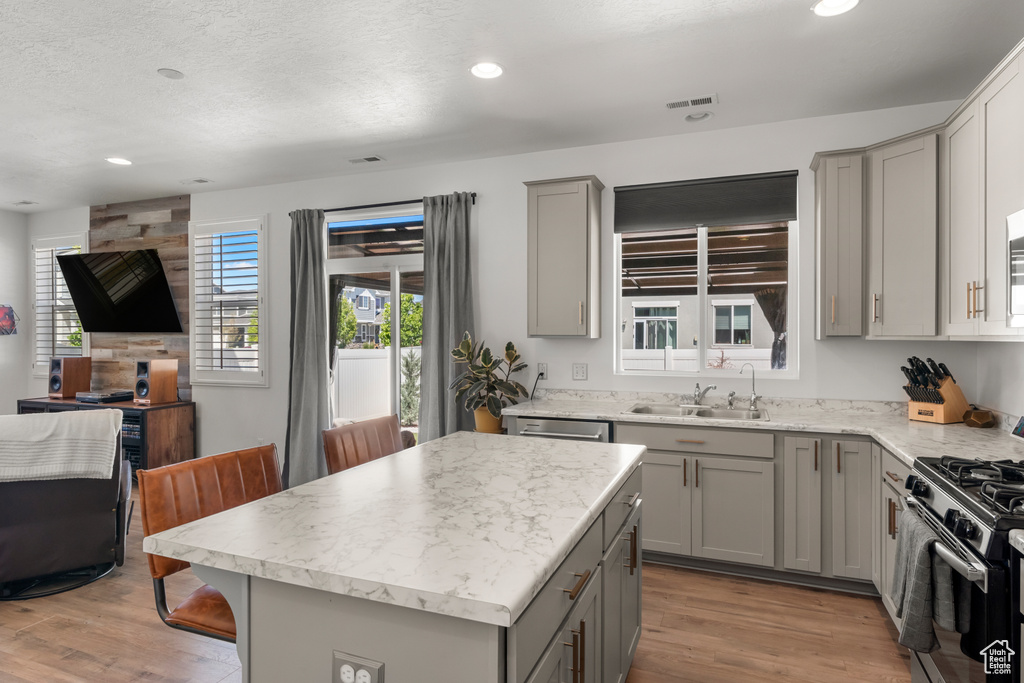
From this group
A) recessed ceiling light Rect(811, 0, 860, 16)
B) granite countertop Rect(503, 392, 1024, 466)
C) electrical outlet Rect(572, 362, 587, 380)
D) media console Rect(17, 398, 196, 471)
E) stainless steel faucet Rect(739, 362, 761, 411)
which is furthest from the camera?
media console Rect(17, 398, 196, 471)

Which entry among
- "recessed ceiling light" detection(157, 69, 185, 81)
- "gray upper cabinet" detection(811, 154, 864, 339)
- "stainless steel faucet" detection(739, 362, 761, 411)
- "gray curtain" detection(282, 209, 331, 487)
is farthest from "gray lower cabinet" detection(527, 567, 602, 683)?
"gray curtain" detection(282, 209, 331, 487)

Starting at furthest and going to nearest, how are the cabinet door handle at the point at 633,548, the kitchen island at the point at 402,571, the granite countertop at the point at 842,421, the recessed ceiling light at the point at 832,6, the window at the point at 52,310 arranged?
the window at the point at 52,310 < the granite countertop at the point at 842,421 < the recessed ceiling light at the point at 832,6 < the cabinet door handle at the point at 633,548 < the kitchen island at the point at 402,571

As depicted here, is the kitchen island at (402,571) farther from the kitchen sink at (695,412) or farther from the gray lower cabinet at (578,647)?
the kitchen sink at (695,412)

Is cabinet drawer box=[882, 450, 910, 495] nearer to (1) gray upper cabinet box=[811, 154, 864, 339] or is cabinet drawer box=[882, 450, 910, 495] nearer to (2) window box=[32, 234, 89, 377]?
(1) gray upper cabinet box=[811, 154, 864, 339]

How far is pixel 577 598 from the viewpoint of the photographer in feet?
4.70

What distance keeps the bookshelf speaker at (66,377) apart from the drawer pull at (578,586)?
6088 millimetres

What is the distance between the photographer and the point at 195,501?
1686 mm

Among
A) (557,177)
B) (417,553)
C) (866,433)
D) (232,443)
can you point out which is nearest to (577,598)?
(417,553)

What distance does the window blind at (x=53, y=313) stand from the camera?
626 cm

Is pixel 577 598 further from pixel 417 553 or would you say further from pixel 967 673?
pixel 967 673

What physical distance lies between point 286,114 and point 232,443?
3.22 m

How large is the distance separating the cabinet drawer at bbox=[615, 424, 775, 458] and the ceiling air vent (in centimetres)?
188

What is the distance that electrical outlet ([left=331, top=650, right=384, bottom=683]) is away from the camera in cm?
108

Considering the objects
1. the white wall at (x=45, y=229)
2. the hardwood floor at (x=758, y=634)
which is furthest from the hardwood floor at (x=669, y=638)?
the white wall at (x=45, y=229)
